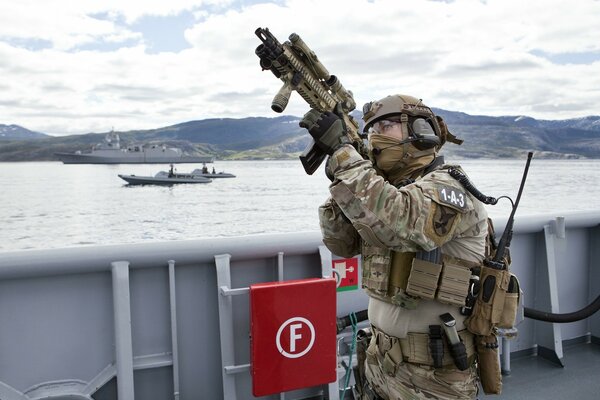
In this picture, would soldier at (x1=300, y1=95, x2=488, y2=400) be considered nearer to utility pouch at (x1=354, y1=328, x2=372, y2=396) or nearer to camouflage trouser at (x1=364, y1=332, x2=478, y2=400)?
camouflage trouser at (x1=364, y1=332, x2=478, y2=400)

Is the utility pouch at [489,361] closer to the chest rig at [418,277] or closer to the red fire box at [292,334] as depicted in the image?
the chest rig at [418,277]

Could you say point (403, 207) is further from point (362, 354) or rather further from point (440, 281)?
point (362, 354)

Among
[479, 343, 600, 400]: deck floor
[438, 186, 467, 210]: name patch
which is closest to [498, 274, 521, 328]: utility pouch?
[438, 186, 467, 210]: name patch

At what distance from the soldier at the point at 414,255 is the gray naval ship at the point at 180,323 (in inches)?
20.9

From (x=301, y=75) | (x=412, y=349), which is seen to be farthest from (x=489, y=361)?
(x=301, y=75)

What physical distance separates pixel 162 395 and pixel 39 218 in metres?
30.5

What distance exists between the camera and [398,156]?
5.45 ft

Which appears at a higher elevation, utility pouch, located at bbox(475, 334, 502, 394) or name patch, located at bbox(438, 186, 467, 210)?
name patch, located at bbox(438, 186, 467, 210)

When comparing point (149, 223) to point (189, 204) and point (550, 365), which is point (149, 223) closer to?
point (189, 204)

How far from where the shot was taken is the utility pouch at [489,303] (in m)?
1.69

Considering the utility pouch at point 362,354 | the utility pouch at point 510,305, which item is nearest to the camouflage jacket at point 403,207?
the utility pouch at point 510,305

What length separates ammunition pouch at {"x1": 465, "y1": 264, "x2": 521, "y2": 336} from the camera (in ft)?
5.55

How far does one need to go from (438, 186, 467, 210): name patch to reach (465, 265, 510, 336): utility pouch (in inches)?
14.1

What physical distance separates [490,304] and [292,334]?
3.49 feet
